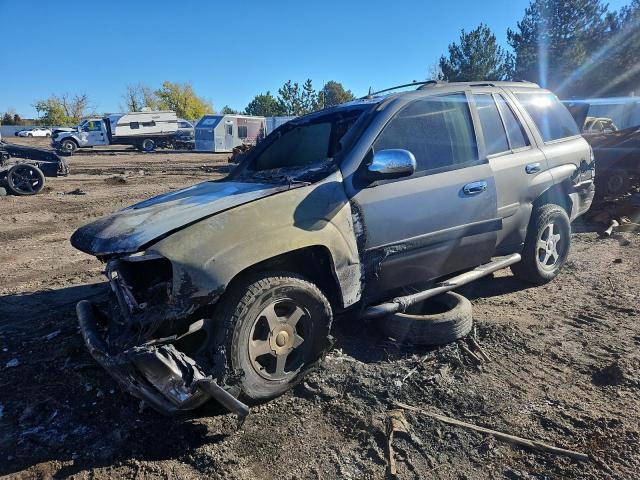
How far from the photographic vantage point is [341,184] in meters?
3.17

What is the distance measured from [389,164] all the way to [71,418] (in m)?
2.57

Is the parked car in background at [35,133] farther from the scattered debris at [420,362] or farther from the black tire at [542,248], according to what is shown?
the scattered debris at [420,362]

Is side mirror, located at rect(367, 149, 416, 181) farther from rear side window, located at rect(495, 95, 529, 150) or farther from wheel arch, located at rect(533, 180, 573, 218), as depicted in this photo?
wheel arch, located at rect(533, 180, 573, 218)

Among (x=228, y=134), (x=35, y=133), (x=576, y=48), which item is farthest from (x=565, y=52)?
(x=35, y=133)

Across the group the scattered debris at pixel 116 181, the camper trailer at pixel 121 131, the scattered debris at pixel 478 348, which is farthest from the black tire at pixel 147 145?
the scattered debris at pixel 478 348

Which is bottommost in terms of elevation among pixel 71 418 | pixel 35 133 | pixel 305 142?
pixel 71 418

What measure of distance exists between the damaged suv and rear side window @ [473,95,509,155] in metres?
0.02

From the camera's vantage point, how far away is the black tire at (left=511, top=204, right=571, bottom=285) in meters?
4.61

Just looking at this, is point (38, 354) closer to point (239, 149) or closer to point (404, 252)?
point (404, 252)

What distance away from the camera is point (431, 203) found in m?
3.53

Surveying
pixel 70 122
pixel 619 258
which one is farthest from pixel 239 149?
pixel 70 122

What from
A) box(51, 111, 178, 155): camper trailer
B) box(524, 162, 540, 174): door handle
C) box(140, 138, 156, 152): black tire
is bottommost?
box(524, 162, 540, 174): door handle

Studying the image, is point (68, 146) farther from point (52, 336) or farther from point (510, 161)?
point (510, 161)

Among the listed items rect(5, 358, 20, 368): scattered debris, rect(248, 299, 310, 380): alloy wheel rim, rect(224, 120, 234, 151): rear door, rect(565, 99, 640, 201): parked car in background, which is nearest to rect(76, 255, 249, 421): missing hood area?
rect(248, 299, 310, 380): alloy wheel rim
